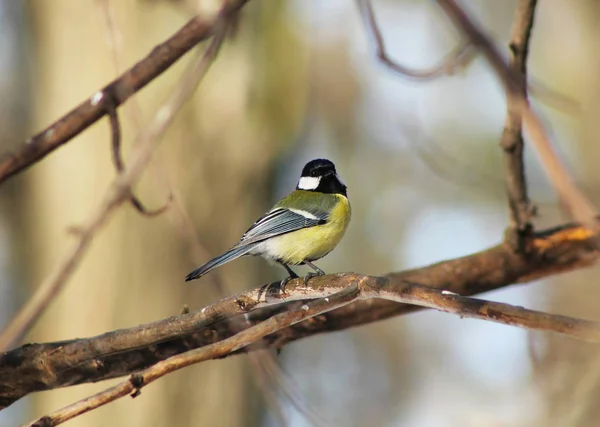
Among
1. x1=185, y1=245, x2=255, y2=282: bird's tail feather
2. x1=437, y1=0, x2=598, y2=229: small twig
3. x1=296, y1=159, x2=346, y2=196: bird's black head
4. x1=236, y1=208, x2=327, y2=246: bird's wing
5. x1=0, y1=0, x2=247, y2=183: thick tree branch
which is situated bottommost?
x1=437, y1=0, x2=598, y2=229: small twig

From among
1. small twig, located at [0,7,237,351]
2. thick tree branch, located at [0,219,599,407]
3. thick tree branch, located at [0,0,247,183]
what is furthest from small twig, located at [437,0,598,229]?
thick tree branch, located at [0,0,247,183]

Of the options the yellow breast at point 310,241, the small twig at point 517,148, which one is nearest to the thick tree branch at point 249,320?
the small twig at point 517,148

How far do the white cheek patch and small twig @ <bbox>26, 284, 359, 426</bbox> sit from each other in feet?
5.45

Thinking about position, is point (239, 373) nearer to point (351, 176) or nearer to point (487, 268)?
point (487, 268)

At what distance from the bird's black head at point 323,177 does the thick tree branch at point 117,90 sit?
148 cm

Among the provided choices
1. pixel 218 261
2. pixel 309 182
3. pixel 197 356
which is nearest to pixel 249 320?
pixel 218 261

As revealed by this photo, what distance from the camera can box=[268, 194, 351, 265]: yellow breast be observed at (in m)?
3.14

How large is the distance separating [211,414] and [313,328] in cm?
204

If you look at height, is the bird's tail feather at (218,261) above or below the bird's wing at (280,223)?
below

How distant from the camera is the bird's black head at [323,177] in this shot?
380 cm

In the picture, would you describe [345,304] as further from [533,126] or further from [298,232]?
A: [533,126]

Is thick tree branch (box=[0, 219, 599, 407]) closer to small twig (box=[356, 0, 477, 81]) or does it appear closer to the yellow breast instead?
the yellow breast

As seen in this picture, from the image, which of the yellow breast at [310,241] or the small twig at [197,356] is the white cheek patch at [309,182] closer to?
the yellow breast at [310,241]

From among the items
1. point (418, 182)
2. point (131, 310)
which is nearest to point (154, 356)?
point (131, 310)
